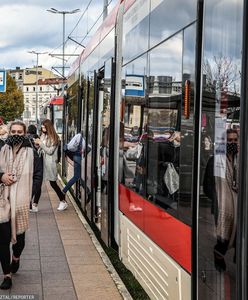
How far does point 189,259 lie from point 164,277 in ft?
2.92

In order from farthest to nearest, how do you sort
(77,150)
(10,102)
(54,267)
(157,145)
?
(10,102) → (77,150) → (54,267) → (157,145)

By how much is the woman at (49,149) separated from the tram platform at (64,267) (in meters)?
1.68

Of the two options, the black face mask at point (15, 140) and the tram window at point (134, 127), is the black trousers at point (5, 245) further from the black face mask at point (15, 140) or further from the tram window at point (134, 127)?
the tram window at point (134, 127)

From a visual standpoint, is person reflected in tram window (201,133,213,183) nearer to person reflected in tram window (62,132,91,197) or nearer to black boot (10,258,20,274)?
black boot (10,258,20,274)

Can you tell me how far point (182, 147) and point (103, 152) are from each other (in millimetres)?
4111

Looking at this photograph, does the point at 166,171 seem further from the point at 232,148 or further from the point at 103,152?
the point at 103,152

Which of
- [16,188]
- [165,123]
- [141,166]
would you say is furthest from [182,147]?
[16,188]

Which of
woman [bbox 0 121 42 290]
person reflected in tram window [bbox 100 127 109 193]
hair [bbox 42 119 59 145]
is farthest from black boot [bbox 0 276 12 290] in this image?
hair [bbox 42 119 59 145]

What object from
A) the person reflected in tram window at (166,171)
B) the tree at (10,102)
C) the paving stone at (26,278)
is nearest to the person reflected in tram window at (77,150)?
the paving stone at (26,278)

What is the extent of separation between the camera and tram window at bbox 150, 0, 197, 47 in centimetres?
400

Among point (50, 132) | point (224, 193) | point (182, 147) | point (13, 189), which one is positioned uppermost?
point (182, 147)

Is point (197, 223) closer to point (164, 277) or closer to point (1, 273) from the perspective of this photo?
point (164, 277)

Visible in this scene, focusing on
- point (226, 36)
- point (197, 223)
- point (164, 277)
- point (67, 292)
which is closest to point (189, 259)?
point (197, 223)

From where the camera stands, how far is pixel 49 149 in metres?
12.1
